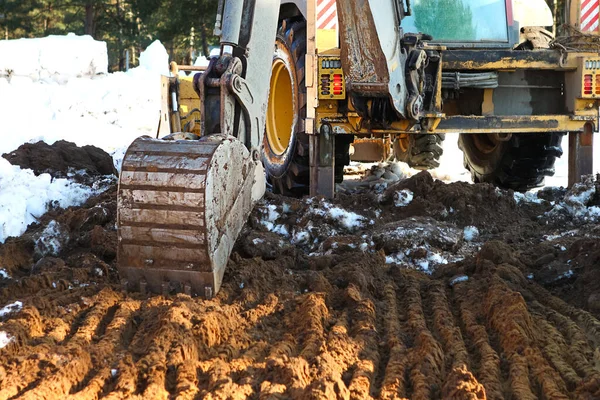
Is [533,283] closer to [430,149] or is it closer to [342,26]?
[342,26]

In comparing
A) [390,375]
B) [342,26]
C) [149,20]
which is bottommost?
[390,375]

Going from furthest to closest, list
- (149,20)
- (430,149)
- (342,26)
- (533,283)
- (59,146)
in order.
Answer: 1. (149,20)
2. (430,149)
3. (59,146)
4. (342,26)
5. (533,283)

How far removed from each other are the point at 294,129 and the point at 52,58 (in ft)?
41.8

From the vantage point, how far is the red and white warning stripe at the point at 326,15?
710 centimetres

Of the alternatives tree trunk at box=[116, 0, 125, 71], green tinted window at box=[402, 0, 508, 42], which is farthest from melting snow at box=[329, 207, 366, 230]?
tree trunk at box=[116, 0, 125, 71]

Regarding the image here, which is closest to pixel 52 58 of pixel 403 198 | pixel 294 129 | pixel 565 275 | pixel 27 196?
pixel 294 129

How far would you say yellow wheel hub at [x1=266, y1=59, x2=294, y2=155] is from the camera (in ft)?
27.9

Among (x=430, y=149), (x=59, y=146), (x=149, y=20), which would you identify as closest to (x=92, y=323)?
(x=59, y=146)

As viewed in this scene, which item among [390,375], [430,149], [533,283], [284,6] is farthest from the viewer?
[430,149]

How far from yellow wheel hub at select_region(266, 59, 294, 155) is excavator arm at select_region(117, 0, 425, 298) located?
9.70 feet

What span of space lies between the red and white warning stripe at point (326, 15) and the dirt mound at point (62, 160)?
2901 mm

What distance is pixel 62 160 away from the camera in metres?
8.74

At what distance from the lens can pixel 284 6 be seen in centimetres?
824

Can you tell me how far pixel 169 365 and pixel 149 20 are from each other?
26.9 m
